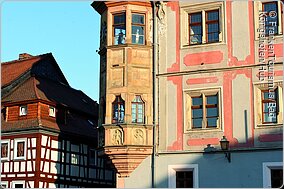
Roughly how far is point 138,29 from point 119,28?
24.1 inches

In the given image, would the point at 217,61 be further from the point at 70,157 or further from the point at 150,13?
the point at 70,157

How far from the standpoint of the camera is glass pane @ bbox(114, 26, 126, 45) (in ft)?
58.2

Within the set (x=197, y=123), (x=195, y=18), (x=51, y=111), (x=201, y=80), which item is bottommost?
(x=197, y=123)

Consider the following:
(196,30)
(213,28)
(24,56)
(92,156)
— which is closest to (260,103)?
(213,28)

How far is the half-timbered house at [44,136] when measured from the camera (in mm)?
22906

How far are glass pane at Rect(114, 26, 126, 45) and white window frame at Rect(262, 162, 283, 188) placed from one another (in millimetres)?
5659

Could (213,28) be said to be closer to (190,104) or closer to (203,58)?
(203,58)

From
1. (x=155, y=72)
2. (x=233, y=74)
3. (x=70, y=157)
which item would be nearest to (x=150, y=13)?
(x=155, y=72)

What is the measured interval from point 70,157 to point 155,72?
8334mm

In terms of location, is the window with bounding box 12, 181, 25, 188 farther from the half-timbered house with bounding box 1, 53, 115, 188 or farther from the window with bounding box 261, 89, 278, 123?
the window with bounding box 261, 89, 278, 123

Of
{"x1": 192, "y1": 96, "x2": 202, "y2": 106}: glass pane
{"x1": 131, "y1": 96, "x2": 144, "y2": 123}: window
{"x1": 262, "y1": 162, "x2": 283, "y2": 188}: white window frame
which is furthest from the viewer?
{"x1": 131, "y1": 96, "x2": 144, "y2": 123}: window

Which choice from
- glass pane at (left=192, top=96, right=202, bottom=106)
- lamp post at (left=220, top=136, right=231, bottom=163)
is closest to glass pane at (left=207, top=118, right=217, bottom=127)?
glass pane at (left=192, top=96, right=202, bottom=106)

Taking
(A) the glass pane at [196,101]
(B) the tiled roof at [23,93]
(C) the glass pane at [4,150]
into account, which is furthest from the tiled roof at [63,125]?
(A) the glass pane at [196,101]

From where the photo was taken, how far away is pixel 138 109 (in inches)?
683
